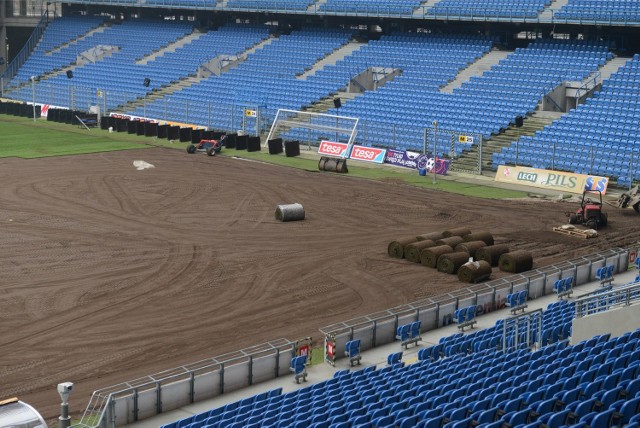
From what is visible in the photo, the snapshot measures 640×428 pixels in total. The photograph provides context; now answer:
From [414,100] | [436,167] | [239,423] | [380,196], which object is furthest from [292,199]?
[239,423]

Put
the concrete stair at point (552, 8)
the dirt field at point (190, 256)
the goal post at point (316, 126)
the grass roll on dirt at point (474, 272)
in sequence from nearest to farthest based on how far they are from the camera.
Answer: the dirt field at point (190, 256) → the grass roll on dirt at point (474, 272) → the goal post at point (316, 126) → the concrete stair at point (552, 8)

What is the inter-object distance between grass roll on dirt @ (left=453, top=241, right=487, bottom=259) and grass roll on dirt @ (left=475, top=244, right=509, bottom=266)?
152 mm

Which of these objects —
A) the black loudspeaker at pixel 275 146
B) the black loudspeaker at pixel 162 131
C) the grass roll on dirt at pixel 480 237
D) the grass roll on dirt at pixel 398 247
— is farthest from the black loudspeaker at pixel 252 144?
the grass roll on dirt at pixel 480 237

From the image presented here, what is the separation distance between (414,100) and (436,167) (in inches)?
431

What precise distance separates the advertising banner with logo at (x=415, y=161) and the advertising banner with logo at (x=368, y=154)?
449mm

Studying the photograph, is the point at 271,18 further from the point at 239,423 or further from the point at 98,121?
the point at 239,423

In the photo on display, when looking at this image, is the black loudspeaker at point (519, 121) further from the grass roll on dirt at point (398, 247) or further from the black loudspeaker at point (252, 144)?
the grass roll on dirt at point (398, 247)

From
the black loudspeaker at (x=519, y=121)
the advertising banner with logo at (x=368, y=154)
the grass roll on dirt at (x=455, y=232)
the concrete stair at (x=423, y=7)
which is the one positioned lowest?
the advertising banner with logo at (x=368, y=154)

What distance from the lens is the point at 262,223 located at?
45.4 metres

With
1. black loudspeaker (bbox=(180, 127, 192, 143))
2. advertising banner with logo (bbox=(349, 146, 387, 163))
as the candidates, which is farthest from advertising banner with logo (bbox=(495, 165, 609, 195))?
black loudspeaker (bbox=(180, 127, 192, 143))

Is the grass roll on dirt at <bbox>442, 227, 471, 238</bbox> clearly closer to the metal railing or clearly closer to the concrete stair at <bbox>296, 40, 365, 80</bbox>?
the metal railing

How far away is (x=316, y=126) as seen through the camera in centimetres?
6469

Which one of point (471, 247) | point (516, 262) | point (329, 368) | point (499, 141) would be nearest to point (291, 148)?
point (499, 141)

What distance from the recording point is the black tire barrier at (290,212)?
4544 centimetres
